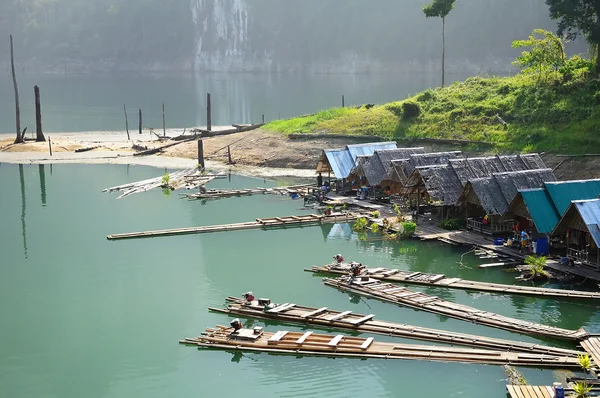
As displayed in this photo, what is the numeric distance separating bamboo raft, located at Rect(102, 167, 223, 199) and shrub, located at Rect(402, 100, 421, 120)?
13.9 metres

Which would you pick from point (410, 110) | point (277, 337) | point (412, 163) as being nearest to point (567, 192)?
point (412, 163)

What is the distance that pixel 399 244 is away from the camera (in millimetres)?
35625

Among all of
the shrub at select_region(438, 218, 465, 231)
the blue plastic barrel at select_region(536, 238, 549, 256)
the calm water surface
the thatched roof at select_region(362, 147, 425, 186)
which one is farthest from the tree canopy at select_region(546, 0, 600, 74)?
the calm water surface

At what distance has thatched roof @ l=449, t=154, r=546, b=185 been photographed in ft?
120

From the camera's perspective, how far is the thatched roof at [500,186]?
33.7 meters

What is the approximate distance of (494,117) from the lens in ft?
172

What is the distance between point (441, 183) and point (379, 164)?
7.05m

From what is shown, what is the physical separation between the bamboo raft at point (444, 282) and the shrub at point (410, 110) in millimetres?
27093

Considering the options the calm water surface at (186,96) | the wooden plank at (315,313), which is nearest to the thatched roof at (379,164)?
the wooden plank at (315,313)

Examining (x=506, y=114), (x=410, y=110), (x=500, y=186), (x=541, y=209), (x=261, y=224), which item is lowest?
(x=261, y=224)

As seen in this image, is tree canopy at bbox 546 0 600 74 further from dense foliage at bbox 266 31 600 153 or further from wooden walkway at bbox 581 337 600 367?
wooden walkway at bbox 581 337 600 367

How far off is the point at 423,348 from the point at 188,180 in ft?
102

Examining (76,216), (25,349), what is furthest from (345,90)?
(25,349)

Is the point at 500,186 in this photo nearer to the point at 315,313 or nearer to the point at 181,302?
the point at 315,313
